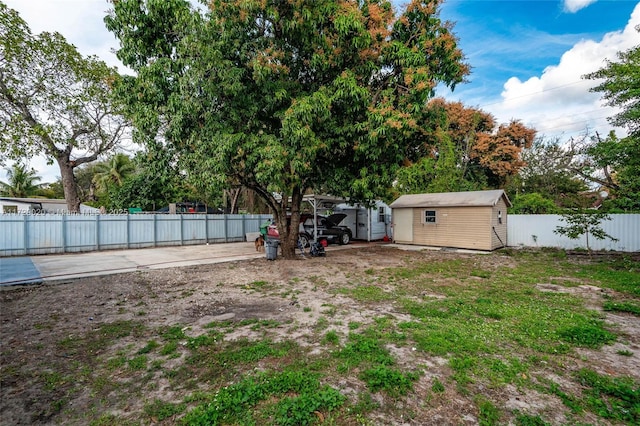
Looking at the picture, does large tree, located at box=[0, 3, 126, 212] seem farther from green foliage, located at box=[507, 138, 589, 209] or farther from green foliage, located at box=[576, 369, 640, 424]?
green foliage, located at box=[507, 138, 589, 209]

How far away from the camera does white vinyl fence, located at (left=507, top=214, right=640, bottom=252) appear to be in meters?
10.3

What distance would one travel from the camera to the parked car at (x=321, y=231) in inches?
439

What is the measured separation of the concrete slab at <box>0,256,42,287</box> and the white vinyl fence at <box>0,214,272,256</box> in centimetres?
192

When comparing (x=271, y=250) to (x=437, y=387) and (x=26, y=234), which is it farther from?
(x=26, y=234)

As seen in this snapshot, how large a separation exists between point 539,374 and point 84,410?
399cm

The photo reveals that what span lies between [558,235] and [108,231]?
1899 cm

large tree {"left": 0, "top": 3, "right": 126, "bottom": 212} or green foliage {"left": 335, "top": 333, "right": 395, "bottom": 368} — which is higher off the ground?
large tree {"left": 0, "top": 3, "right": 126, "bottom": 212}

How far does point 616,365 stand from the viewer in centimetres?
293

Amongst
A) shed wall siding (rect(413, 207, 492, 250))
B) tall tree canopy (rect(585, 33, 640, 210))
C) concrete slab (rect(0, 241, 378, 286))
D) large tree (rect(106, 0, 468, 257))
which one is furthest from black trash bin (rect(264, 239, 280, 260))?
tall tree canopy (rect(585, 33, 640, 210))

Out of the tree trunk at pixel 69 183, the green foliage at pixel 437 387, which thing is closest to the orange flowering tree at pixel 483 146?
the green foliage at pixel 437 387

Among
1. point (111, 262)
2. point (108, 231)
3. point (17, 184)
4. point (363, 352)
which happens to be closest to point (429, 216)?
point (363, 352)

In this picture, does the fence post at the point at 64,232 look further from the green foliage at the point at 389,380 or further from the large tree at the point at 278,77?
the green foliage at the point at 389,380

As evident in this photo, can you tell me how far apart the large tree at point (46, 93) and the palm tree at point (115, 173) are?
10188mm

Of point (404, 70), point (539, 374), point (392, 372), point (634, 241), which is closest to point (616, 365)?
point (539, 374)
